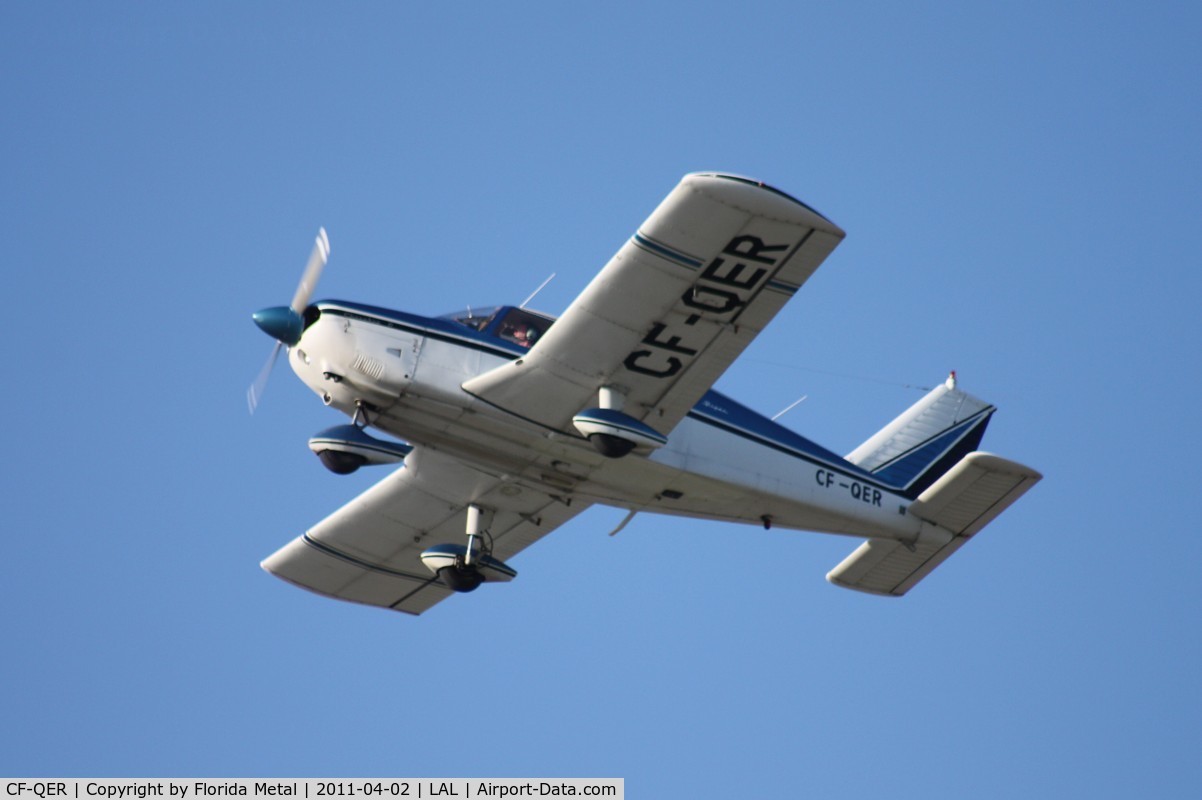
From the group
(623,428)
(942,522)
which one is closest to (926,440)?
(942,522)

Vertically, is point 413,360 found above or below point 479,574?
above

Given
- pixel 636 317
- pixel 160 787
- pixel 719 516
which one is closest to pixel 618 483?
pixel 719 516

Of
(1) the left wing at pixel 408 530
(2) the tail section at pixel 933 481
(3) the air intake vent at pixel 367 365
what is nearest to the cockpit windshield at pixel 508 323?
(3) the air intake vent at pixel 367 365

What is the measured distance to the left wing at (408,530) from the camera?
22.9 m

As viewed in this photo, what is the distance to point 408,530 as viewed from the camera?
24.0m

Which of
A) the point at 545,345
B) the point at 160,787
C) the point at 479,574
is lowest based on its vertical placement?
the point at 160,787

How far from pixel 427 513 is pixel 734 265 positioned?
22.9ft

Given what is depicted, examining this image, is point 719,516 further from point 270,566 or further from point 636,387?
point 270,566

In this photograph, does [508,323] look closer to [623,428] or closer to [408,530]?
[623,428]

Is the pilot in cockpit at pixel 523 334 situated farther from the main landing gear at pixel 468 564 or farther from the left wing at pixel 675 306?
the main landing gear at pixel 468 564

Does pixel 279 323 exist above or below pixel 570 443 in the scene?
above

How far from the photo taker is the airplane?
18.7 m

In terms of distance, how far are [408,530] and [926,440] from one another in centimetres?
740

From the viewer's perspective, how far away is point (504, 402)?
65.4ft
